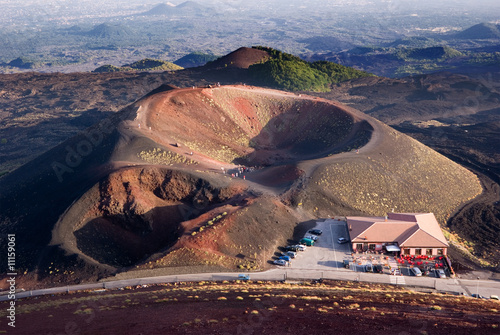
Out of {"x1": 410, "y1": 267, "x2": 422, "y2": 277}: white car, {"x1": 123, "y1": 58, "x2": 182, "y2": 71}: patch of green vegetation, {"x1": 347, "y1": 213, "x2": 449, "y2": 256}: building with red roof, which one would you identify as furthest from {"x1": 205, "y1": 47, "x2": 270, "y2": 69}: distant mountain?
{"x1": 410, "y1": 267, "x2": 422, "y2": 277}: white car

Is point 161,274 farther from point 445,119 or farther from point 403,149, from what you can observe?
point 445,119

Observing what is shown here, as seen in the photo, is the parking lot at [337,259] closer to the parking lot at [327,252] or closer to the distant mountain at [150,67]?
the parking lot at [327,252]

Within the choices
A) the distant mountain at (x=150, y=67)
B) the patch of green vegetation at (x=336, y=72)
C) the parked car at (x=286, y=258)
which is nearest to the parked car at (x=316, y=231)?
the parked car at (x=286, y=258)

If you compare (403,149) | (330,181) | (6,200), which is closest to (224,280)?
(330,181)

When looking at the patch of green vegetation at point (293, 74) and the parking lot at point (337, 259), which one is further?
the patch of green vegetation at point (293, 74)

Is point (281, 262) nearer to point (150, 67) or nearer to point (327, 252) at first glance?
point (327, 252)

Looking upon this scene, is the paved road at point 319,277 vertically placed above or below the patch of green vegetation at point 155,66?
above

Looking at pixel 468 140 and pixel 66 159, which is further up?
pixel 66 159
